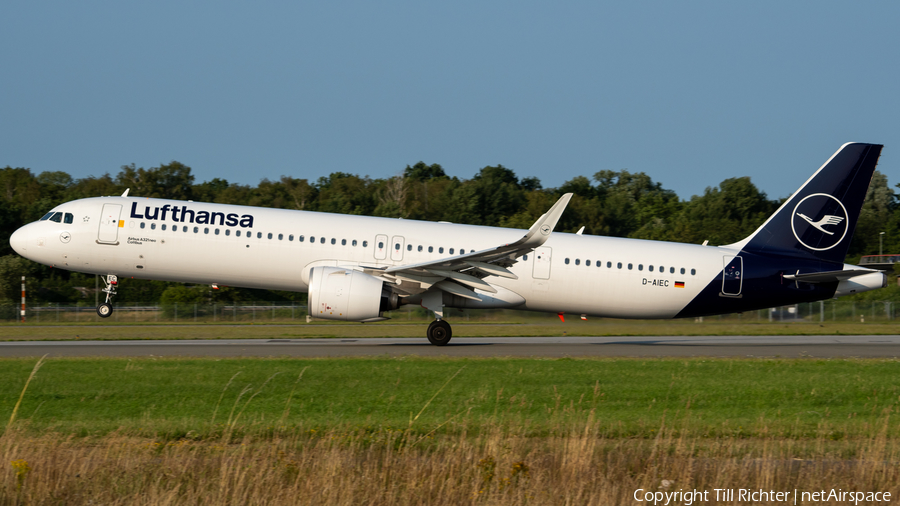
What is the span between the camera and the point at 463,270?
69.9 ft

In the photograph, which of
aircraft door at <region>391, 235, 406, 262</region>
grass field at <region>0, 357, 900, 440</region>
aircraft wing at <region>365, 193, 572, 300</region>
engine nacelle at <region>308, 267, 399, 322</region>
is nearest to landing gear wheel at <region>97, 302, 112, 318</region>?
grass field at <region>0, 357, 900, 440</region>

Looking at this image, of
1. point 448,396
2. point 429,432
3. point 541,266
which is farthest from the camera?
point 541,266

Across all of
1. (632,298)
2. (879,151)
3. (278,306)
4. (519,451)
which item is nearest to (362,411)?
(519,451)

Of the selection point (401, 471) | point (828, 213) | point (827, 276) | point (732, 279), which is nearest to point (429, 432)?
point (401, 471)

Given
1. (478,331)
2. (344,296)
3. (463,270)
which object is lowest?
(478,331)

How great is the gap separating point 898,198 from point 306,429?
342 feet

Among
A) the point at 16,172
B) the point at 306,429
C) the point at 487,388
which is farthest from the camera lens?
the point at 16,172

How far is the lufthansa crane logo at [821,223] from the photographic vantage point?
77.9 feet

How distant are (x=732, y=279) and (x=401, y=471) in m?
18.2

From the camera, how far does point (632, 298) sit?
76.1 feet

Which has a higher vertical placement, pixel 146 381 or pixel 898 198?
pixel 898 198

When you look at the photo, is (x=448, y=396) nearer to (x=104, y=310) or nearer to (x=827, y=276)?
(x=104, y=310)

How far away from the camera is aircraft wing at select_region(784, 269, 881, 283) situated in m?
22.7

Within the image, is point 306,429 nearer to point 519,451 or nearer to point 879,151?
point 519,451
